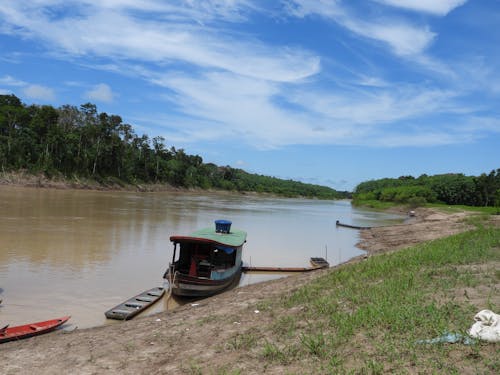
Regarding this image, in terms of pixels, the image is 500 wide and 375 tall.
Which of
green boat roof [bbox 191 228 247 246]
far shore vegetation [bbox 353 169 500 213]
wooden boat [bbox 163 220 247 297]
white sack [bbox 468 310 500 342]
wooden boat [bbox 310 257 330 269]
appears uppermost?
far shore vegetation [bbox 353 169 500 213]

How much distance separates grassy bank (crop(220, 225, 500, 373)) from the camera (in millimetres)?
5254

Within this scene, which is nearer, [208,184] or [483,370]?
[483,370]

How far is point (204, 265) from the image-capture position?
14656 millimetres

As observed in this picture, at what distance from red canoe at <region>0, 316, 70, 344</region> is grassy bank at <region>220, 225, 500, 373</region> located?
500 cm

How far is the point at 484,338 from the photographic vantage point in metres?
5.43

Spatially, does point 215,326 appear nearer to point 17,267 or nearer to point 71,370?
point 71,370

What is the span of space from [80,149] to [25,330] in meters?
74.4

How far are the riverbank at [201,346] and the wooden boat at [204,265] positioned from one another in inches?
130

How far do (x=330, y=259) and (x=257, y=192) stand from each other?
11957cm

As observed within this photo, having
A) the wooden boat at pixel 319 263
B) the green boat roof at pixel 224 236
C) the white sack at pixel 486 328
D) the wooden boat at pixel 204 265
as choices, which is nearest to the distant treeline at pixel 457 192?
the wooden boat at pixel 319 263

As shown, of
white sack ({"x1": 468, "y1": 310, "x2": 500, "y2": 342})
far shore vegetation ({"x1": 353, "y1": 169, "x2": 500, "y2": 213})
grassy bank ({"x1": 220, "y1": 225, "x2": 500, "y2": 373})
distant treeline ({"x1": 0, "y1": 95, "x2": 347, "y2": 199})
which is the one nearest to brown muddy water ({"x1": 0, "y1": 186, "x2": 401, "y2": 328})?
grassy bank ({"x1": 220, "y1": 225, "x2": 500, "y2": 373})

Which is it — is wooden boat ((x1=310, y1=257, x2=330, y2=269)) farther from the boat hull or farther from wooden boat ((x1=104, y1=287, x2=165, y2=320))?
wooden boat ((x1=104, y1=287, x2=165, y2=320))

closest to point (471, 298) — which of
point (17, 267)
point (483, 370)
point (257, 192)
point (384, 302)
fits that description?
point (384, 302)

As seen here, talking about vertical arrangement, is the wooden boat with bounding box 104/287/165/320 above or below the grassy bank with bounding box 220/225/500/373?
below
